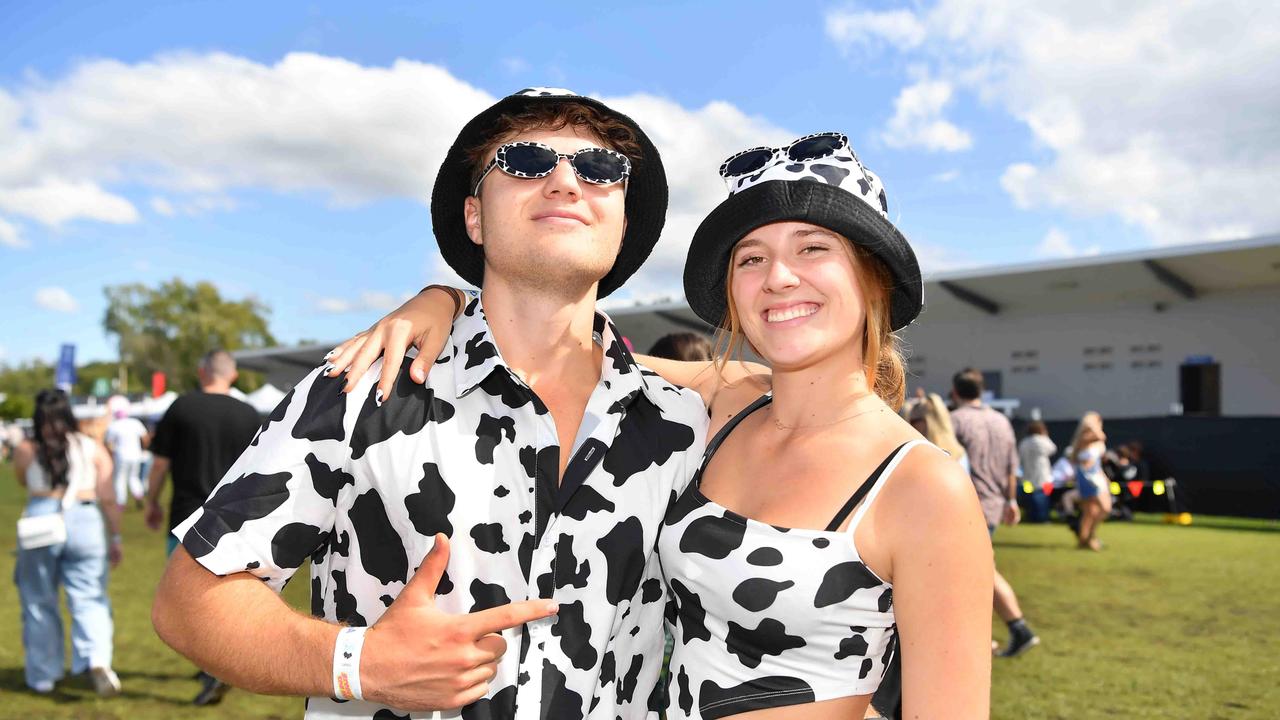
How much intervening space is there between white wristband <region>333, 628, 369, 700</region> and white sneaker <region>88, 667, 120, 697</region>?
5.83 meters

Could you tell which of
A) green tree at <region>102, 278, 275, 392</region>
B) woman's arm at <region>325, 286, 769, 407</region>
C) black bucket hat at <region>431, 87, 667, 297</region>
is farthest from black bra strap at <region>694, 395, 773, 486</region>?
green tree at <region>102, 278, 275, 392</region>

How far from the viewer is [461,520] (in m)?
1.90

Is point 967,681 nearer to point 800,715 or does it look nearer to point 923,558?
point 923,558

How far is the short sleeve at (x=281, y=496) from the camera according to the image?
177cm

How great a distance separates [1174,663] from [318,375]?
7.40 meters

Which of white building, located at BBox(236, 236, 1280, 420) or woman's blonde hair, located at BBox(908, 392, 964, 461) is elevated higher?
white building, located at BBox(236, 236, 1280, 420)

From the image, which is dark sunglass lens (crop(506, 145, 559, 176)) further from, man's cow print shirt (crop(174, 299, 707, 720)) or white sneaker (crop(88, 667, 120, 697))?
white sneaker (crop(88, 667, 120, 697))

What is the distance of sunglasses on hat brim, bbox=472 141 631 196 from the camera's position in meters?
2.22

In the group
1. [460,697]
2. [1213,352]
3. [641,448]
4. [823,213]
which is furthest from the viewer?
[1213,352]

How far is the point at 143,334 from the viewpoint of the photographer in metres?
83.9

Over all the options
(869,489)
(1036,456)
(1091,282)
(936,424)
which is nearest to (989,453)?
(936,424)

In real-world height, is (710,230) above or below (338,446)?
above

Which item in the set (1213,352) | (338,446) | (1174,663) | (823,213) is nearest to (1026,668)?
(1174,663)

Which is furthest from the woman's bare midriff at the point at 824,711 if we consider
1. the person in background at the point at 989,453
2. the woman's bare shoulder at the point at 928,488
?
the person in background at the point at 989,453
